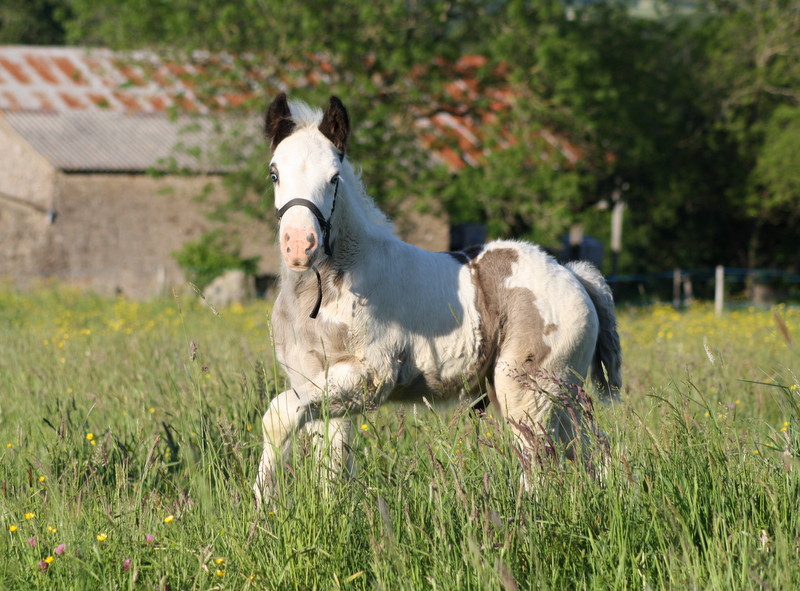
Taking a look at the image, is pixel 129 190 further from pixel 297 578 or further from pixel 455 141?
pixel 297 578

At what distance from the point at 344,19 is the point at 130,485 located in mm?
17889

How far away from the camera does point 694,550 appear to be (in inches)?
116

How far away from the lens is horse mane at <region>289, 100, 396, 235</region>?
4.74m

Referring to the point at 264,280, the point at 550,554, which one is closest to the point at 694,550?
the point at 550,554

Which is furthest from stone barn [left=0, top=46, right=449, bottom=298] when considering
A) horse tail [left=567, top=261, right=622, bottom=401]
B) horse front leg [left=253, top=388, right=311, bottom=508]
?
horse front leg [left=253, top=388, right=311, bottom=508]

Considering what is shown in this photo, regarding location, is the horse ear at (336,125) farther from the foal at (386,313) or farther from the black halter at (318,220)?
the black halter at (318,220)

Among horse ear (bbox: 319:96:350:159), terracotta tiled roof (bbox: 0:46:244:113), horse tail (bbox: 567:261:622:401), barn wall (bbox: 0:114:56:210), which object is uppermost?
terracotta tiled roof (bbox: 0:46:244:113)

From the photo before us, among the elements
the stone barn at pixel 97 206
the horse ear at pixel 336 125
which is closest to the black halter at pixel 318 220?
the horse ear at pixel 336 125

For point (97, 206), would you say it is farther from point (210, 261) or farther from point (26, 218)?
point (210, 261)

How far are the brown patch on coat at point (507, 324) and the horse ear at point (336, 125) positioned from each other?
1.08 metres

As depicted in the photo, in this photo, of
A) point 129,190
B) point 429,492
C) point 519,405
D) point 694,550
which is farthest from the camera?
point 129,190

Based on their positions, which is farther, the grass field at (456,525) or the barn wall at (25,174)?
the barn wall at (25,174)

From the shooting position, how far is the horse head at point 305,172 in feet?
13.6

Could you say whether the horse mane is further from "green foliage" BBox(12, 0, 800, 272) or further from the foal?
"green foliage" BBox(12, 0, 800, 272)
